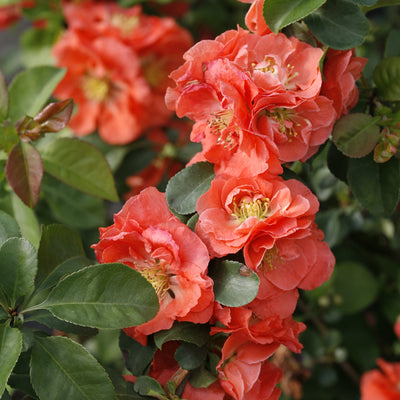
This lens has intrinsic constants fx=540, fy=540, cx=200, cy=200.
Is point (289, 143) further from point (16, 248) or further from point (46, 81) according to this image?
point (46, 81)

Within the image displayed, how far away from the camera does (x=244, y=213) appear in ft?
1.93

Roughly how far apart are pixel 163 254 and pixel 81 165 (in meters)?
0.28

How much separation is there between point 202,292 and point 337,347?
0.75m

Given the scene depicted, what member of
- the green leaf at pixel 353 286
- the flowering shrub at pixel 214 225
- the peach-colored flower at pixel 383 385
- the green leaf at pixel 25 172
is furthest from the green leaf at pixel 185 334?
the green leaf at pixel 353 286

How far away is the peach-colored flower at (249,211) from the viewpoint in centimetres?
54

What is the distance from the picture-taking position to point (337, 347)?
1.19 metres

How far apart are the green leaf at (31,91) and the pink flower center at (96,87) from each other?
383 mm

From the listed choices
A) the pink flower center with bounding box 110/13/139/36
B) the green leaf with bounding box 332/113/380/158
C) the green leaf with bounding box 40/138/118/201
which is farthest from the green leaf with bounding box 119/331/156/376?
the pink flower center with bounding box 110/13/139/36

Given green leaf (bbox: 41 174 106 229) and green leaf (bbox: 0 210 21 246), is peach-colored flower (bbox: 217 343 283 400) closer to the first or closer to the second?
green leaf (bbox: 0 210 21 246)

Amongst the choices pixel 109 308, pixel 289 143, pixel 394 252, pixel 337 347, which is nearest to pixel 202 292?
pixel 109 308

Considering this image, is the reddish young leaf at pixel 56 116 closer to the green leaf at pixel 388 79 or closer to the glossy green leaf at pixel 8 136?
the glossy green leaf at pixel 8 136

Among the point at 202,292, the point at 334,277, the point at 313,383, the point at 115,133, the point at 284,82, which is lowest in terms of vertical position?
the point at 313,383

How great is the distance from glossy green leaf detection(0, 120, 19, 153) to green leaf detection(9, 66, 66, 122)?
115mm

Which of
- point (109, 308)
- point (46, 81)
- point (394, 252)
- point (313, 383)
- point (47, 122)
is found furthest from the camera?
point (394, 252)
